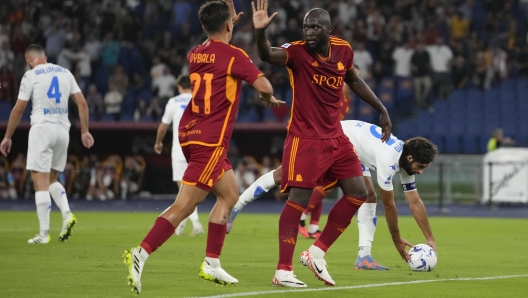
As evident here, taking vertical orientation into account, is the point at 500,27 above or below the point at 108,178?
above

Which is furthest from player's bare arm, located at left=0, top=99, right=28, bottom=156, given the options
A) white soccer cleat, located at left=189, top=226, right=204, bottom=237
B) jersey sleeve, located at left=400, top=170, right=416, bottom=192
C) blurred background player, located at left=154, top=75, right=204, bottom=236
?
jersey sleeve, located at left=400, top=170, right=416, bottom=192

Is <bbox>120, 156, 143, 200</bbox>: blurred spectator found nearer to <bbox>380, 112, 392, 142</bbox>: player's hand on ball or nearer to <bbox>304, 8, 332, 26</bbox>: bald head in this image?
<bbox>380, 112, 392, 142</bbox>: player's hand on ball

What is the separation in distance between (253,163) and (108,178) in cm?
386

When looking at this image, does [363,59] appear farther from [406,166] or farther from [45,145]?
[406,166]

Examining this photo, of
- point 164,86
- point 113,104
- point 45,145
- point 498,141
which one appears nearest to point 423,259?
point 45,145

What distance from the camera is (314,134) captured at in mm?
8008

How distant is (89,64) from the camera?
27578 millimetres

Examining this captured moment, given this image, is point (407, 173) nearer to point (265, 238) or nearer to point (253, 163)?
point (265, 238)

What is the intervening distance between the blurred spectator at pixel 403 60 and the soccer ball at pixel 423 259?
17563mm

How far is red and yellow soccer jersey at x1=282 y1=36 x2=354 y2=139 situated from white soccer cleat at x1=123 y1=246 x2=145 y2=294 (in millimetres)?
1728

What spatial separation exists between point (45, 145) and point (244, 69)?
561 centimetres

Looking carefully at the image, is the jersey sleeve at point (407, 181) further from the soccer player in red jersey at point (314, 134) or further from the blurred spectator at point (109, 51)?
the blurred spectator at point (109, 51)

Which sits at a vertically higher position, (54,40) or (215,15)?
(54,40)

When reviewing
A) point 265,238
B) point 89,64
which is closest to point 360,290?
point 265,238
